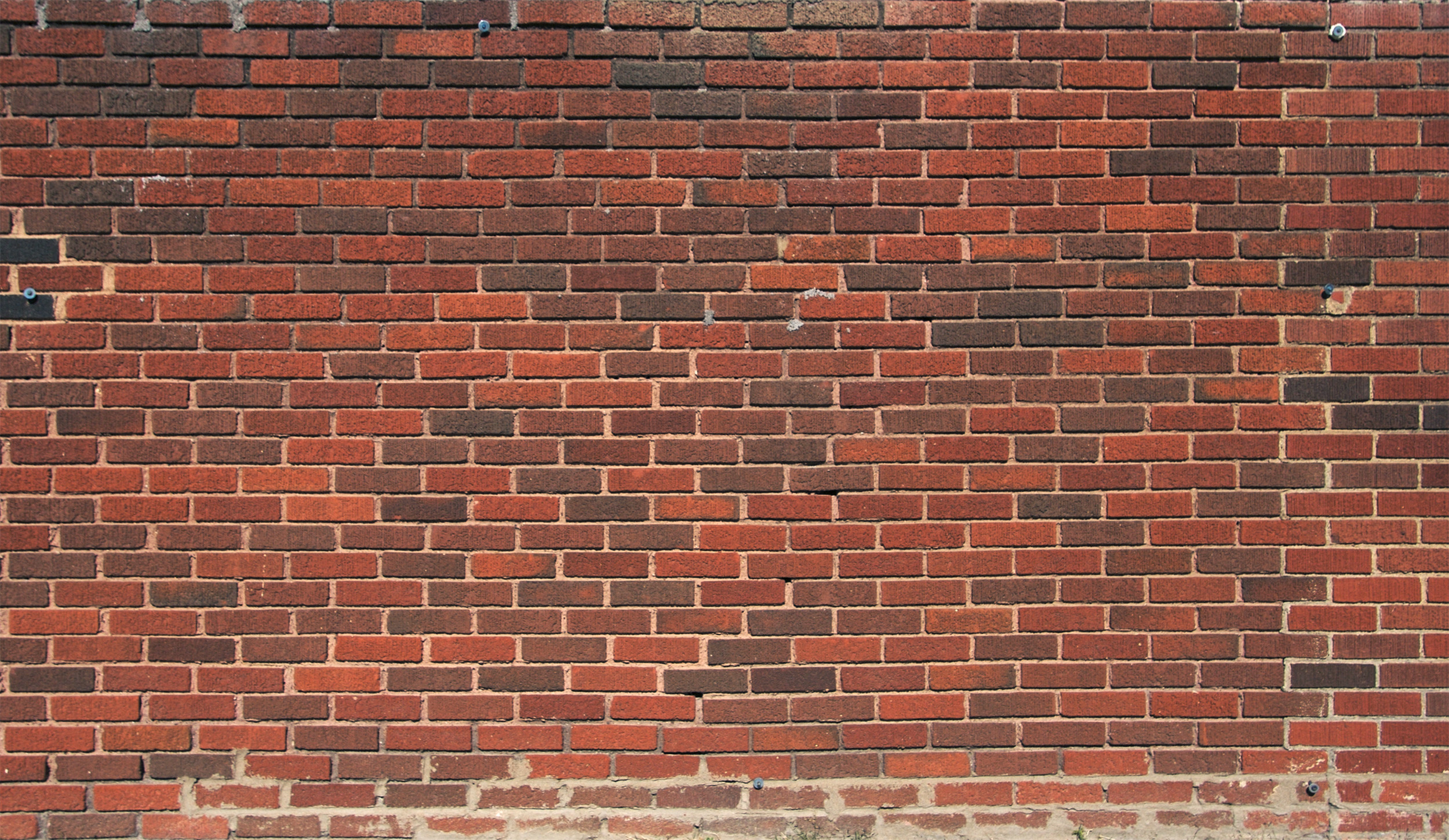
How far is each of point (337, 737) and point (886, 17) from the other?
8.78 feet

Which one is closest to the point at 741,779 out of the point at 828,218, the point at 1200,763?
the point at 1200,763

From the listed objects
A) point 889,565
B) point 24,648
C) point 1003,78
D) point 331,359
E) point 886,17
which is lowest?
point 24,648

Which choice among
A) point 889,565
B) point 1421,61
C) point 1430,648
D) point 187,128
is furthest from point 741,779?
point 1421,61

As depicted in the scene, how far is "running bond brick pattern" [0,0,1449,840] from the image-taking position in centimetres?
256

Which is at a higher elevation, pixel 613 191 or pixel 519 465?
pixel 613 191

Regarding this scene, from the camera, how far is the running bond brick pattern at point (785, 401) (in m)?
2.56

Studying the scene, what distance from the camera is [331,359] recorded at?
101 inches

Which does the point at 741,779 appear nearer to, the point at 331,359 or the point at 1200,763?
the point at 1200,763

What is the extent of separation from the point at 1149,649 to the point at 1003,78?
1.76m

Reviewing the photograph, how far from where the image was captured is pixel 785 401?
257 cm

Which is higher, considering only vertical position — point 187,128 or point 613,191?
point 187,128

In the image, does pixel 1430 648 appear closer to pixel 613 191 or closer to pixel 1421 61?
pixel 1421 61

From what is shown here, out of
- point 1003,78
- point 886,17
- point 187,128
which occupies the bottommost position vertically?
point 187,128

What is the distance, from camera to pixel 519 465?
8.43 feet
